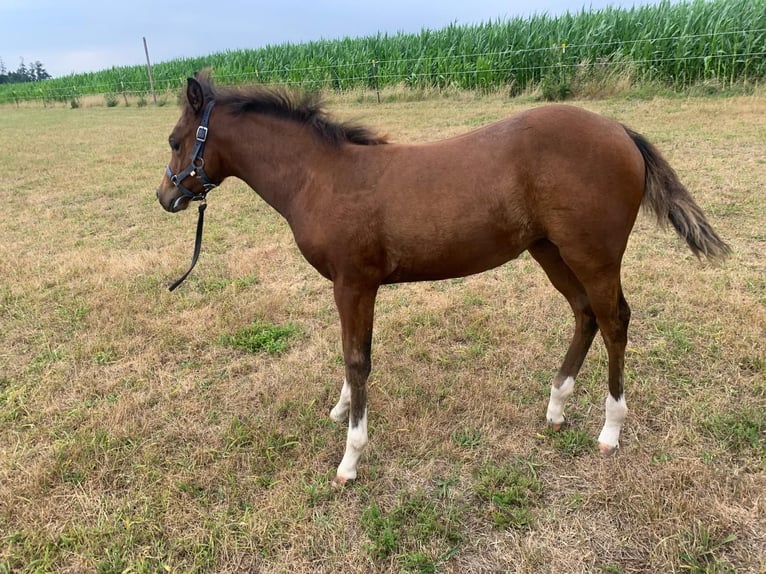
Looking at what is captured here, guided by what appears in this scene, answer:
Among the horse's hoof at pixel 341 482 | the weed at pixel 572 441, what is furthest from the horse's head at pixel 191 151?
the weed at pixel 572 441

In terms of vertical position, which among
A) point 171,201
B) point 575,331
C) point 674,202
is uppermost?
point 171,201

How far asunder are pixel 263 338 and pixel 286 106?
6.00 feet

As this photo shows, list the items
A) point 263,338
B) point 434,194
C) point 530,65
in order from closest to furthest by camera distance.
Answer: point 434,194 → point 263,338 → point 530,65

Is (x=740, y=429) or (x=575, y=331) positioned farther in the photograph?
(x=575, y=331)

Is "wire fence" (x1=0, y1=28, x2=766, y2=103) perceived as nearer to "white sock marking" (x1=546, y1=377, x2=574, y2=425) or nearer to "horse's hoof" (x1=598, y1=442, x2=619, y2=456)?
"white sock marking" (x1=546, y1=377, x2=574, y2=425)

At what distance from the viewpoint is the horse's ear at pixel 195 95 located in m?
2.42

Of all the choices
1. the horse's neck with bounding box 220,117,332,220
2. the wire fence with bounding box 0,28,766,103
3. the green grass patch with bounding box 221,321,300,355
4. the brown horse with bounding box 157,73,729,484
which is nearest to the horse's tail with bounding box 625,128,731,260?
the brown horse with bounding box 157,73,729,484

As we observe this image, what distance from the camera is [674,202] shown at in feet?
7.86

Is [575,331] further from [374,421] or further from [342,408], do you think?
[342,408]

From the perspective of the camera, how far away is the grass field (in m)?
2.07

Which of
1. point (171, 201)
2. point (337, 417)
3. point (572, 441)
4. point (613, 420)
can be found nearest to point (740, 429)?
point (613, 420)

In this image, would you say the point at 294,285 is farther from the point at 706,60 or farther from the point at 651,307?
the point at 706,60

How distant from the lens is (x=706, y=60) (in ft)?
40.0

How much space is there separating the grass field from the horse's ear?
93 cm
